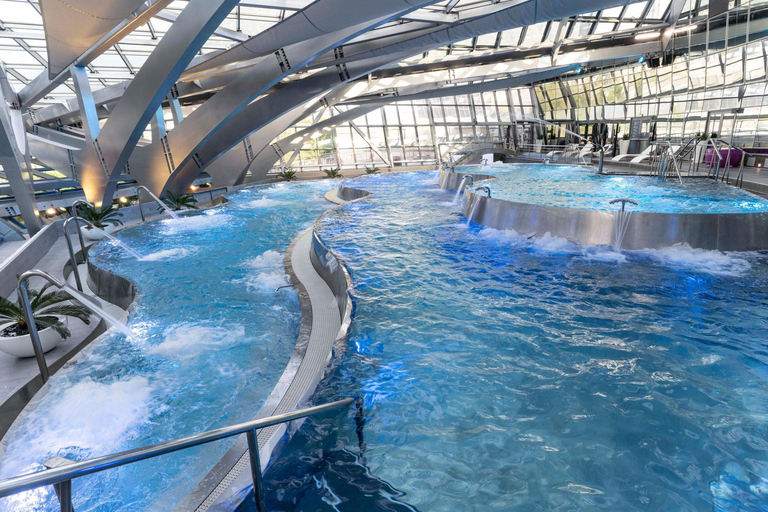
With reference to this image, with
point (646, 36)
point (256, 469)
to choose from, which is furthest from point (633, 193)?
point (646, 36)

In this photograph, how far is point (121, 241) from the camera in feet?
31.3

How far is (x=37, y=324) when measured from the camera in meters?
4.86

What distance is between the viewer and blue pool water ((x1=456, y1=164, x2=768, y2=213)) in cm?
846

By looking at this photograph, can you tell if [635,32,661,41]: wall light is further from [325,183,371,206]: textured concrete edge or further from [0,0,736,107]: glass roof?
[325,183,371,206]: textured concrete edge

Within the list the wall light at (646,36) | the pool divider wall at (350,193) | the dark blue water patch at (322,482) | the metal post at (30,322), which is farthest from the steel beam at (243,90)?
the wall light at (646,36)

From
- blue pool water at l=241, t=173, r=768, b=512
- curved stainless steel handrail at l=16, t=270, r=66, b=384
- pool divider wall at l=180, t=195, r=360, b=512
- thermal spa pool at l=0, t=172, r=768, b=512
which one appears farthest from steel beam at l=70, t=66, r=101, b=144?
blue pool water at l=241, t=173, r=768, b=512

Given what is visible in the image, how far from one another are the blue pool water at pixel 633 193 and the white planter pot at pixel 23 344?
8760mm

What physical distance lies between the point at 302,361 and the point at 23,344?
314 centimetres

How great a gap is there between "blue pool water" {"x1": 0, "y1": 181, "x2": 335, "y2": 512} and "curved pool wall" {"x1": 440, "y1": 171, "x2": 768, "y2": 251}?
14.2 feet

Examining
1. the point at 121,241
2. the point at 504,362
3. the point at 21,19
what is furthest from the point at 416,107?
the point at 504,362

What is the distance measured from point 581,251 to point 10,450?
6.73 m

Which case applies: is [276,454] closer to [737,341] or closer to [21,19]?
[737,341]

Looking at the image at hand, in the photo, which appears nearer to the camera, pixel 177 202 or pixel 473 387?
pixel 473 387

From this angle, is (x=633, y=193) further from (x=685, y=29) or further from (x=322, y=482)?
(x=685, y=29)
